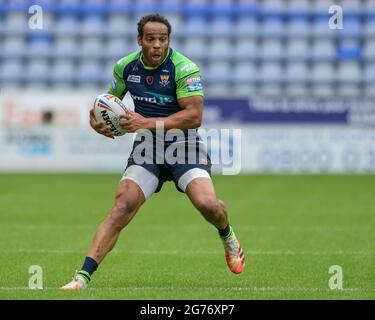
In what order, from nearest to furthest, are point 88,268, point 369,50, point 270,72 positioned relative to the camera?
point 88,268, point 369,50, point 270,72

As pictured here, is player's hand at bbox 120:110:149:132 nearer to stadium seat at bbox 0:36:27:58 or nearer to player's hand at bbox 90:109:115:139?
player's hand at bbox 90:109:115:139

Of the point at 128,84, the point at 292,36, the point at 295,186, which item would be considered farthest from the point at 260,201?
the point at 292,36

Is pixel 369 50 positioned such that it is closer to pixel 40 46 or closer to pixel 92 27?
pixel 92 27

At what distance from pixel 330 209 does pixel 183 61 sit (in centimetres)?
799

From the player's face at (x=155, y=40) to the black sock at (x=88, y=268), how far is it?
1730mm

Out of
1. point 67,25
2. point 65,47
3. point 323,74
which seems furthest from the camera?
point 67,25

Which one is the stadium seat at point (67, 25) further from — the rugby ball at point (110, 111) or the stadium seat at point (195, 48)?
the rugby ball at point (110, 111)

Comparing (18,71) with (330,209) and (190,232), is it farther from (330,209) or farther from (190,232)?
(190,232)

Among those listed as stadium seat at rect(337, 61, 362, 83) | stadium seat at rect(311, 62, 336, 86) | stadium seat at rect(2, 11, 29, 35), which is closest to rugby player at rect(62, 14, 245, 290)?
stadium seat at rect(311, 62, 336, 86)

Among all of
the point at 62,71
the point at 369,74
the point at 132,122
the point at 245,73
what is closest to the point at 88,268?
the point at 132,122

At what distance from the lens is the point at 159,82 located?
7.95 metres

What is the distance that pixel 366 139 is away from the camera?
897 inches

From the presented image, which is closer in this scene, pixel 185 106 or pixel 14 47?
pixel 185 106

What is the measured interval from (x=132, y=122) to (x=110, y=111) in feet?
0.70
